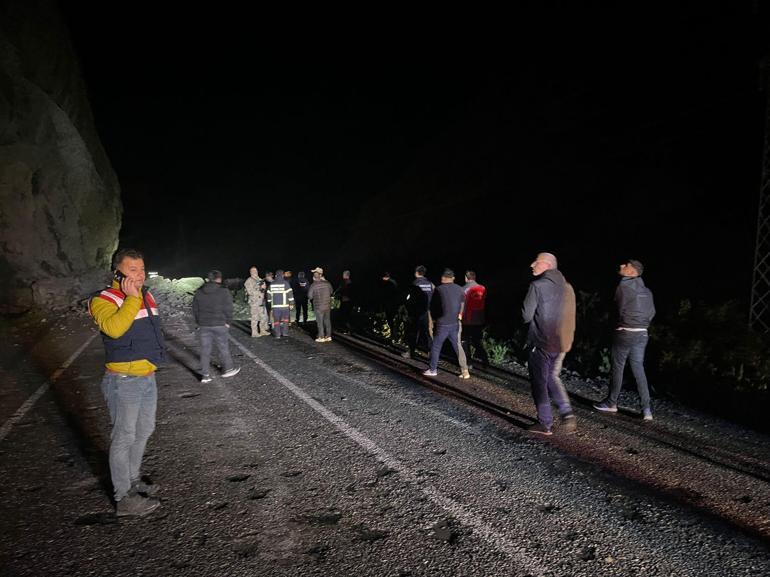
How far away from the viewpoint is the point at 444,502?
3824mm

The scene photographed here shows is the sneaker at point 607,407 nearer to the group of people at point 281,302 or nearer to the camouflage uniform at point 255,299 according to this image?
the group of people at point 281,302

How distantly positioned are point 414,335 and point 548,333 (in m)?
4.86

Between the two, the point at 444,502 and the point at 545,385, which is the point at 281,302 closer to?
the point at 545,385

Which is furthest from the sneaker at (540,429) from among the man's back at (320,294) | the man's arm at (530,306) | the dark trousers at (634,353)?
the man's back at (320,294)

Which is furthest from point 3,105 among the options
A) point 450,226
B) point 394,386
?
point 450,226

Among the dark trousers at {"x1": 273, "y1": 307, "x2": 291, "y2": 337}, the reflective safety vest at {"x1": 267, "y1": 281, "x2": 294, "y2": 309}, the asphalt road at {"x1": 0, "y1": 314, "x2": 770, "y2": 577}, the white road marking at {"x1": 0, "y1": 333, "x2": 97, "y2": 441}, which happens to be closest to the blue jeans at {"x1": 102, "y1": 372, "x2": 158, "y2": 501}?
the asphalt road at {"x1": 0, "y1": 314, "x2": 770, "y2": 577}

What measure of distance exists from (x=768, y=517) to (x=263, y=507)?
156 inches

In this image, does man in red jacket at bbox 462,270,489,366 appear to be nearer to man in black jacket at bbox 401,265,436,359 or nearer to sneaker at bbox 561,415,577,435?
man in black jacket at bbox 401,265,436,359

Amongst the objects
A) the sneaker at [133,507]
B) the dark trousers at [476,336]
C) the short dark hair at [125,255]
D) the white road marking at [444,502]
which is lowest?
the white road marking at [444,502]

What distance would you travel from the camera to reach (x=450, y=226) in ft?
141

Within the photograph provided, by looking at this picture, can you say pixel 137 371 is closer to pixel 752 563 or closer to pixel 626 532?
pixel 626 532

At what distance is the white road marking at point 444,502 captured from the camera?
3121mm

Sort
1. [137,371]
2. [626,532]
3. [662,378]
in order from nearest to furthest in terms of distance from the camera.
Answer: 1. [626,532]
2. [137,371]
3. [662,378]

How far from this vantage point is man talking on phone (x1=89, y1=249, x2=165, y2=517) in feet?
11.1
